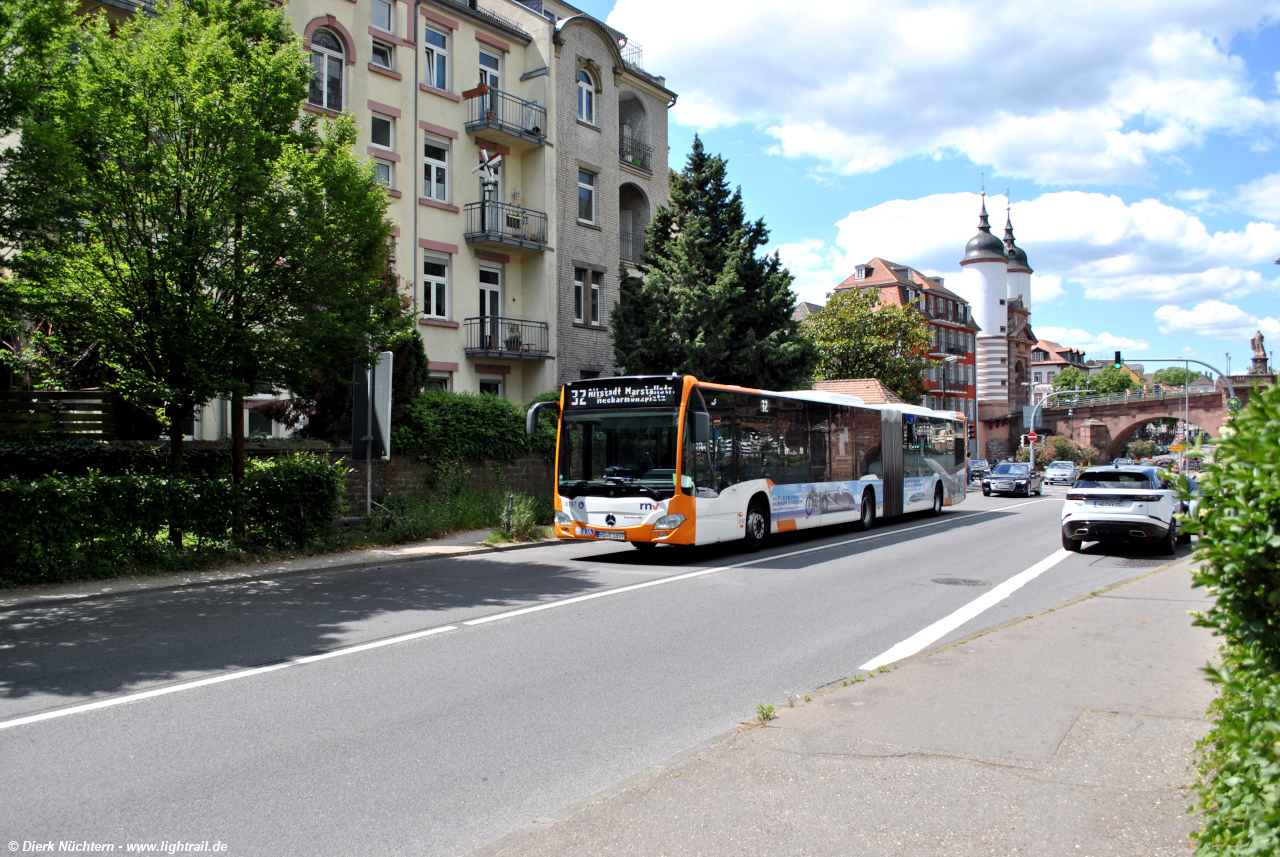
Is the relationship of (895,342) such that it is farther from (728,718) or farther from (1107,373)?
(1107,373)

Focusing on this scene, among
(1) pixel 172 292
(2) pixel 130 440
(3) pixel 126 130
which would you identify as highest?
(3) pixel 126 130

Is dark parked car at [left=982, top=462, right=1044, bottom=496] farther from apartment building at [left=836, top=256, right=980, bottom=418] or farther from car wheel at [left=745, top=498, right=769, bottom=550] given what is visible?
apartment building at [left=836, top=256, right=980, bottom=418]

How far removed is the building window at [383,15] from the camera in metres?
24.7

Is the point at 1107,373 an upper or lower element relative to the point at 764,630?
upper

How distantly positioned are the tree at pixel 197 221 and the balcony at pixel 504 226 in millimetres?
12688

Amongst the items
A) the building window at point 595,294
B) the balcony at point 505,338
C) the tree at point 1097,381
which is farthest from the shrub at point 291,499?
the tree at point 1097,381

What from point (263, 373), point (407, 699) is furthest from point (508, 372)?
point (407, 699)

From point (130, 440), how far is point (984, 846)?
16.2 m

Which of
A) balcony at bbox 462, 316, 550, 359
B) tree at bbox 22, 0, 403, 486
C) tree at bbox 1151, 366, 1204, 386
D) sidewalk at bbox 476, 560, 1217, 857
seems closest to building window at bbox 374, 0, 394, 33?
balcony at bbox 462, 316, 550, 359

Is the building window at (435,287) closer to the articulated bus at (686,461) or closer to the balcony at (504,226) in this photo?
the balcony at (504,226)

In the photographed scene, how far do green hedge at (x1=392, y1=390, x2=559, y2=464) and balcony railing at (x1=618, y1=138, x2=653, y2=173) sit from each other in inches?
468

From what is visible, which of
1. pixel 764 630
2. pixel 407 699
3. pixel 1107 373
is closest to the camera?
pixel 407 699

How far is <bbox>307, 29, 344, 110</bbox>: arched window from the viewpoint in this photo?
76.1 feet

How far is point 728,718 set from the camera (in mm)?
5895
